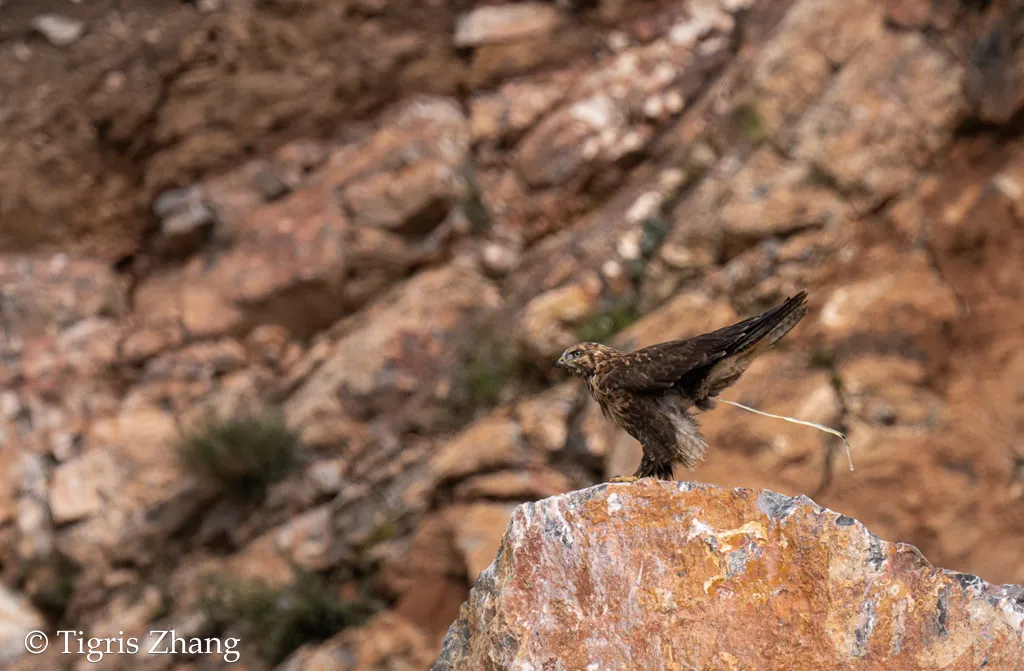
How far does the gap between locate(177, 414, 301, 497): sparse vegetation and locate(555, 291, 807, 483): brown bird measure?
4.36 metres

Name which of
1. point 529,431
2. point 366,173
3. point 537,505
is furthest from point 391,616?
point 366,173

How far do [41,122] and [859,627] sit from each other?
31.9ft

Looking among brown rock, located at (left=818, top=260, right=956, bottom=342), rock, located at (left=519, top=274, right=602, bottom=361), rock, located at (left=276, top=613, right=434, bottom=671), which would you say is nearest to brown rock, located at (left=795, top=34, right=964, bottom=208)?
brown rock, located at (left=818, top=260, right=956, bottom=342)

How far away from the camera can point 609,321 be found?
7.38m

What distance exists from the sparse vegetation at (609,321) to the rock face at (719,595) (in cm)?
418

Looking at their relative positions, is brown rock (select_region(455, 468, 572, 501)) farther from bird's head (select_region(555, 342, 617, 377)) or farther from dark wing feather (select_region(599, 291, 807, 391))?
dark wing feather (select_region(599, 291, 807, 391))

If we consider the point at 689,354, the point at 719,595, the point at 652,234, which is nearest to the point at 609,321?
the point at 652,234

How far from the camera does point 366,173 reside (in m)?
9.59

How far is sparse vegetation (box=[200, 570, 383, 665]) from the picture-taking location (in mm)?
6457

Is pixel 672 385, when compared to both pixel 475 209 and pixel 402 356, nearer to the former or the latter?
pixel 402 356

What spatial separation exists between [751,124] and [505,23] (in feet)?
12.4

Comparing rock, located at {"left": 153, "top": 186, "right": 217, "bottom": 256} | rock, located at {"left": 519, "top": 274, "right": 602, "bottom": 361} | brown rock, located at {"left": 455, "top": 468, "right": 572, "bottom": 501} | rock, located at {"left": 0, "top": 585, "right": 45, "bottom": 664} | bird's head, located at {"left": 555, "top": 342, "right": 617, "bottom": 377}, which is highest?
bird's head, located at {"left": 555, "top": 342, "right": 617, "bottom": 377}

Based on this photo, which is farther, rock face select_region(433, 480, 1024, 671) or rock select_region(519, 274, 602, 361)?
→ rock select_region(519, 274, 602, 361)

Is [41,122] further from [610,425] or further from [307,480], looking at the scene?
[610,425]
